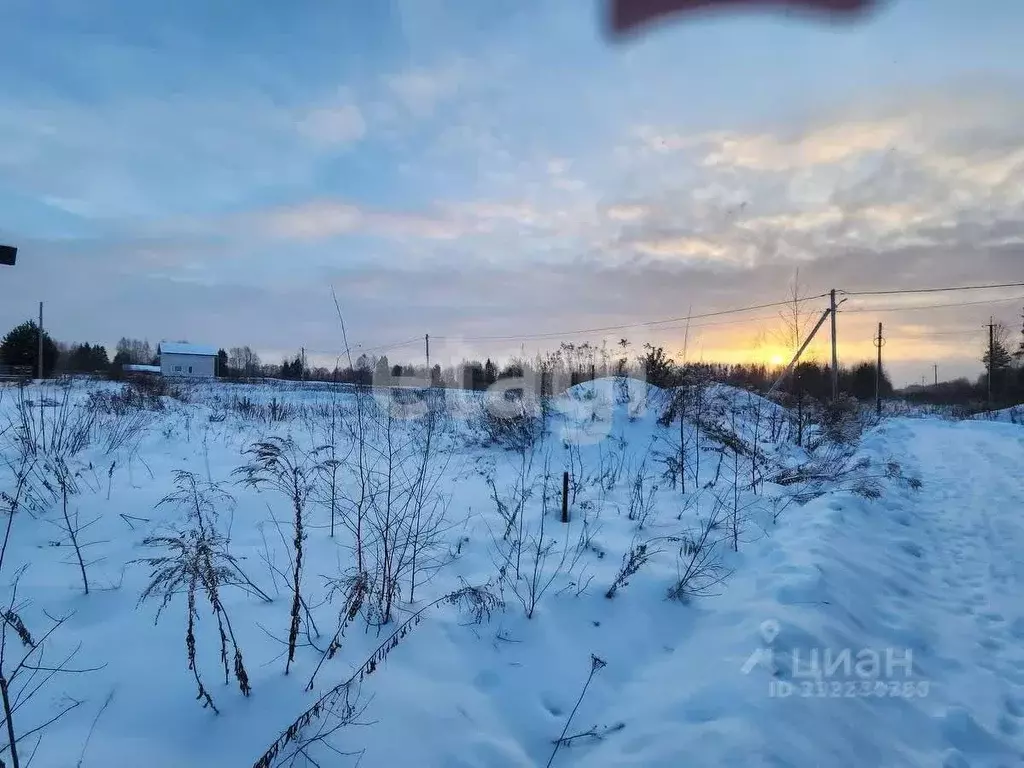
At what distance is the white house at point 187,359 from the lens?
57188mm

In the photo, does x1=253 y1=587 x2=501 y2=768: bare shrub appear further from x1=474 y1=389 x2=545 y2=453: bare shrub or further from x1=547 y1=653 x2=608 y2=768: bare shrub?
x1=474 y1=389 x2=545 y2=453: bare shrub

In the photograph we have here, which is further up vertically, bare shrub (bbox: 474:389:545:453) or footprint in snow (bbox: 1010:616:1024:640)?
bare shrub (bbox: 474:389:545:453)

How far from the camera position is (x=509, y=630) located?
2904 mm

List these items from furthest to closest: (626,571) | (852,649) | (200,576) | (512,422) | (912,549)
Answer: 1. (512,422)
2. (912,549)
3. (626,571)
4. (852,649)
5. (200,576)

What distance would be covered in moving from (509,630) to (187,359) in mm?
66200

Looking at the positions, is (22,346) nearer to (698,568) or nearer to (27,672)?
(27,672)

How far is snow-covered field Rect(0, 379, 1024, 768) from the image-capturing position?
2088mm

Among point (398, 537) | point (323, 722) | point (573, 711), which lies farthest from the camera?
point (398, 537)

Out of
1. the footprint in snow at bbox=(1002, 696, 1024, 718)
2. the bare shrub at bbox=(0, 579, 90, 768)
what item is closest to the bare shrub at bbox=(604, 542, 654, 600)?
the footprint in snow at bbox=(1002, 696, 1024, 718)

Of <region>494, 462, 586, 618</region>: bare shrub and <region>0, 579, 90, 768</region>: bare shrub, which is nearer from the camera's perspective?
<region>0, 579, 90, 768</region>: bare shrub

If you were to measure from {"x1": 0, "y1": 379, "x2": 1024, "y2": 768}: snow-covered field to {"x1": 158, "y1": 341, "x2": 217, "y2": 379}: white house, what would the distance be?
60.5m

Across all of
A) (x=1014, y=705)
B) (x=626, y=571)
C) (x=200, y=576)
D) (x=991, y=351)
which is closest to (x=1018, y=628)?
(x=1014, y=705)

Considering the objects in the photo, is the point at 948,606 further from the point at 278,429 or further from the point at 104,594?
the point at 278,429

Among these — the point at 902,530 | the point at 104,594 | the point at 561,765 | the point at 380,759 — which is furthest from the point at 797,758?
the point at 902,530
